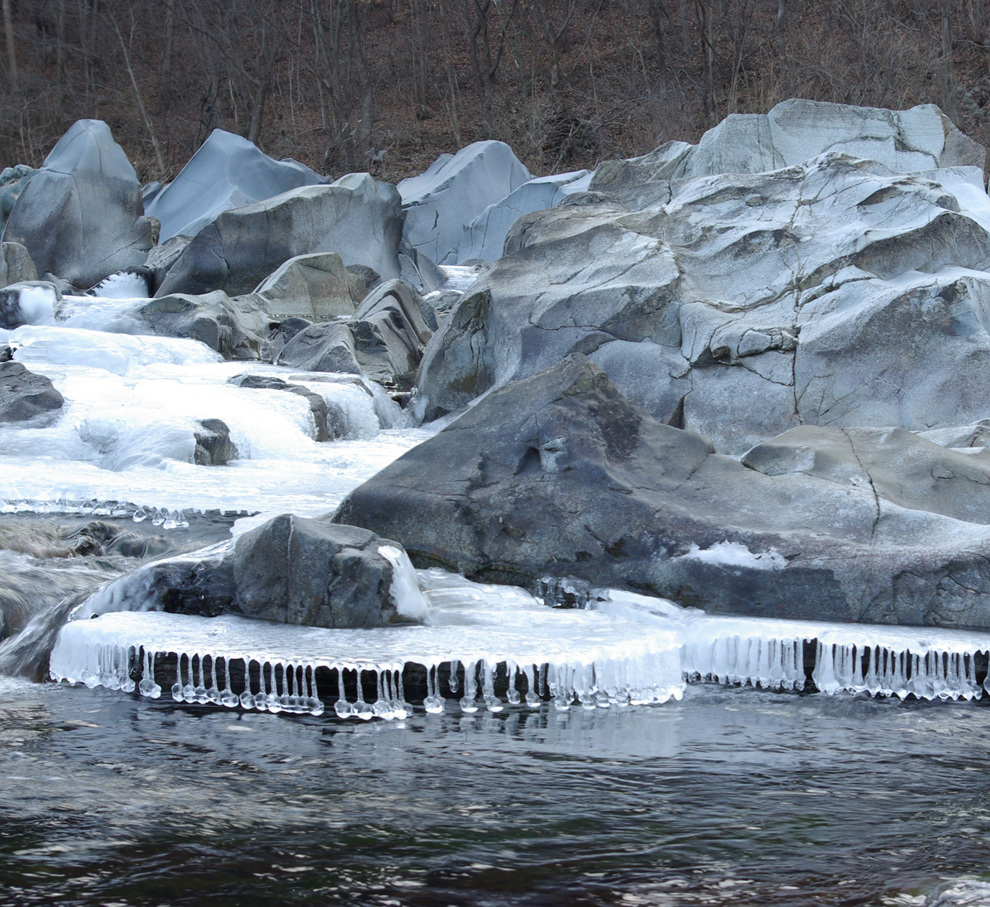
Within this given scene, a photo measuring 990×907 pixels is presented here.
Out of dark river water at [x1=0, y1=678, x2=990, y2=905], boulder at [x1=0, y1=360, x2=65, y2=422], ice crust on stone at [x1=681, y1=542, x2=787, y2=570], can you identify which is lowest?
dark river water at [x1=0, y1=678, x2=990, y2=905]

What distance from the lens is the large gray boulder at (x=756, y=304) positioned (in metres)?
8.56

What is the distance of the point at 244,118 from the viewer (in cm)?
3138

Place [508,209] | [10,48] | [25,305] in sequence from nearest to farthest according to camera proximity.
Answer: [25,305], [508,209], [10,48]

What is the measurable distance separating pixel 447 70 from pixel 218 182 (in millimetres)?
11009

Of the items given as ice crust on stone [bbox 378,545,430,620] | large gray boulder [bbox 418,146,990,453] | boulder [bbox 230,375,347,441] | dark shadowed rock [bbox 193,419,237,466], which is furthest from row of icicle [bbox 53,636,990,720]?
boulder [bbox 230,375,347,441]

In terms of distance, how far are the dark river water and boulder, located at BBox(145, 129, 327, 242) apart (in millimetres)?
17784

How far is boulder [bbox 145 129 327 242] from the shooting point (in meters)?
20.7

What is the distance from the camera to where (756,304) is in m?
9.58

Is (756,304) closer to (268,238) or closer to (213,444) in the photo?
(213,444)

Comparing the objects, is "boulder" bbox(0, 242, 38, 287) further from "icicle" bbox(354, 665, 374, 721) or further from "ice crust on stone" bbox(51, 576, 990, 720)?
"icicle" bbox(354, 665, 374, 721)

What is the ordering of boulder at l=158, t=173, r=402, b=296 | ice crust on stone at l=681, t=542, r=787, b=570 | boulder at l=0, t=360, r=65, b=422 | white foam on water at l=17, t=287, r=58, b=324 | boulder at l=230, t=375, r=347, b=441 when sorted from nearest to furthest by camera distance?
ice crust on stone at l=681, t=542, r=787, b=570, boulder at l=0, t=360, r=65, b=422, boulder at l=230, t=375, r=347, b=441, white foam on water at l=17, t=287, r=58, b=324, boulder at l=158, t=173, r=402, b=296

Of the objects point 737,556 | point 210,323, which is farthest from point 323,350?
point 737,556

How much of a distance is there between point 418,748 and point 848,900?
1533mm

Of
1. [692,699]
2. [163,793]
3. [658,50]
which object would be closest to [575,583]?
→ [692,699]
